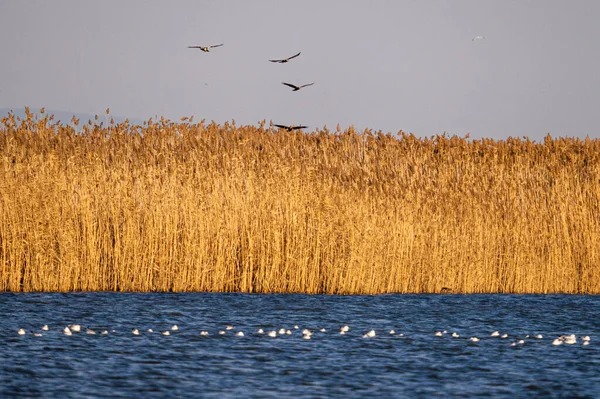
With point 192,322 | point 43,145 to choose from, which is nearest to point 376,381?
point 192,322

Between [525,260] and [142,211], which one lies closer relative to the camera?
[142,211]

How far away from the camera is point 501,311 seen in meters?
13.1

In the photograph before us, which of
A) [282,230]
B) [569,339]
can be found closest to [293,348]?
[569,339]

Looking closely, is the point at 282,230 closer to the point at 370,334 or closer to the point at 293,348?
the point at 370,334

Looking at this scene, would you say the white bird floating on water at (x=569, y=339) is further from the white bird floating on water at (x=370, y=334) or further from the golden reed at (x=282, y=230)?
the golden reed at (x=282, y=230)

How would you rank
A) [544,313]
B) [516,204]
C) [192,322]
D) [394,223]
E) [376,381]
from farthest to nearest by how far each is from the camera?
1. [516,204]
2. [394,223]
3. [544,313]
4. [192,322]
5. [376,381]

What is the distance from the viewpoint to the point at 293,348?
383 inches

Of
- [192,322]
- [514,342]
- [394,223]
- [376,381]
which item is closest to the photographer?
[376,381]

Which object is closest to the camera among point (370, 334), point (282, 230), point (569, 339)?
point (569, 339)

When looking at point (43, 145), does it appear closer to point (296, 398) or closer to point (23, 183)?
point (23, 183)

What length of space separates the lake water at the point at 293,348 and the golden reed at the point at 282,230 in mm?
510

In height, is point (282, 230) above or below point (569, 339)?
above

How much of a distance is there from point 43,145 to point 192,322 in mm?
8109

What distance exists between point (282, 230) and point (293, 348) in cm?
485
